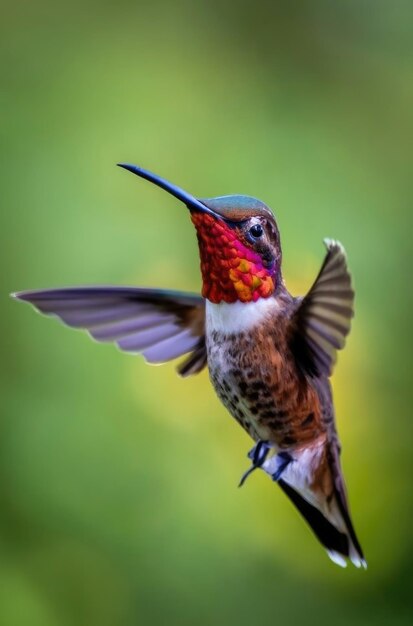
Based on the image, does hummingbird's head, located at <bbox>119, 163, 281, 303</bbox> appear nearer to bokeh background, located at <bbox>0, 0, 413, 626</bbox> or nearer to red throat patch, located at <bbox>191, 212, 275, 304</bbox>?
red throat patch, located at <bbox>191, 212, 275, 304</bbox>

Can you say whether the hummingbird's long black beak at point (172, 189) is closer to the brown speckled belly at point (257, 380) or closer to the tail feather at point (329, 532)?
the brown speckled belly at point (257, 380)

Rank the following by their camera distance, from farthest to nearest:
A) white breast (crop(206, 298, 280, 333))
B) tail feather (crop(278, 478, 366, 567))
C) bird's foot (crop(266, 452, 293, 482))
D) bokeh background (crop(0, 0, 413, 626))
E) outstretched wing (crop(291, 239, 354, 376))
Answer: bokeh background (crop(0, 0, 413, 626))
tail feather (crop(278, 478, 366, 567))
bird's foot (crop(266, 452, 293, 482))
white breast (crop(206, 298, 280, 333))
outstretched wing (crop(291, 239, 354, 376))

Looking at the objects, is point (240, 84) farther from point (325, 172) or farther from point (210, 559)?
point (210, 559)

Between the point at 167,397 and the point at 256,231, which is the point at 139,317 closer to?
the point at 256,231

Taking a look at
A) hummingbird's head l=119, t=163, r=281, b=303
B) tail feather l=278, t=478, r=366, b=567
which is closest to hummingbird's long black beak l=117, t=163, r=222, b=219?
hummingbird's head l=119, t=163, r=281, b=303

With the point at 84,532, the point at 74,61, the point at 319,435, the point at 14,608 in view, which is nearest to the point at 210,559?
the point at 84,532

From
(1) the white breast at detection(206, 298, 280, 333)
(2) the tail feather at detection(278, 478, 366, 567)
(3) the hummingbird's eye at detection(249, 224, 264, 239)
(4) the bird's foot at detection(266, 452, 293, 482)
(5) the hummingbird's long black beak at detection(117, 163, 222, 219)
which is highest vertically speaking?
(5) the hummingbird's long black beak at detection(117, 163, 222, 219)

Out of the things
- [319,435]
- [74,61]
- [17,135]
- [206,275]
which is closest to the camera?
[206,275]
